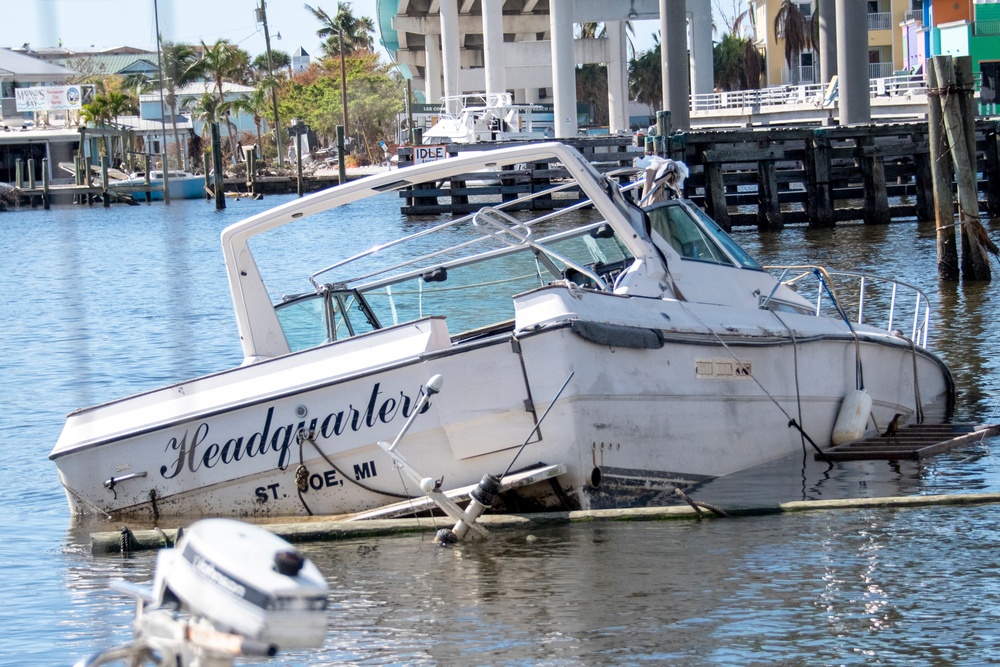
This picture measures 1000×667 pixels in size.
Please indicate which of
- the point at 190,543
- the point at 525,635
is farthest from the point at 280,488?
the point at 190,543

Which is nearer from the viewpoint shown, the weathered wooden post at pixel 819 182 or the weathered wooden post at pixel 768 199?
the weathered wooden post at pixel 819 182

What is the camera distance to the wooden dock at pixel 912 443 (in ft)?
31.3

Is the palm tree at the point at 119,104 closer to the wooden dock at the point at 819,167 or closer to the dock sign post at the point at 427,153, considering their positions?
the dock sign post at the point at 427,153

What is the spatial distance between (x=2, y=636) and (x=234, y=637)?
4.05m

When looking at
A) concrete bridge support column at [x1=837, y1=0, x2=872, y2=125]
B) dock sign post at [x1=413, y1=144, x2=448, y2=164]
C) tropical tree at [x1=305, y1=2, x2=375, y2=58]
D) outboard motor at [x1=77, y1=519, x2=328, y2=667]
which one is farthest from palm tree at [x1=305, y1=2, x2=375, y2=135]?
outboard motor at [x1=77, y1=519, x2=328, y2=667]

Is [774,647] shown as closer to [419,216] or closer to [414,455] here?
[414,455]

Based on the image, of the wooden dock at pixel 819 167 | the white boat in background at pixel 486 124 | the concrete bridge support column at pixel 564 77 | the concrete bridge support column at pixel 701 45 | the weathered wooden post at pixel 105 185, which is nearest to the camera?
the wooden dock at pixel 819 167

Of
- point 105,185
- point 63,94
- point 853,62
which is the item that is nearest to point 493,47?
point 105,185

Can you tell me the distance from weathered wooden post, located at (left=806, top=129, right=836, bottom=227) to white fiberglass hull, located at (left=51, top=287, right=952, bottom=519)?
21679 millimetres

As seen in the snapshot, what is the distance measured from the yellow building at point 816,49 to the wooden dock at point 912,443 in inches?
2146

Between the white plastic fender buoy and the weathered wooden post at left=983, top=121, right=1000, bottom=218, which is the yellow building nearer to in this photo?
the weathered wooden post at left=983, top=121, right=1000, bottom=218

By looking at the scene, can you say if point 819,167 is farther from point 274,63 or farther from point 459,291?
point 274,63

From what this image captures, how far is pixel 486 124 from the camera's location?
183ft

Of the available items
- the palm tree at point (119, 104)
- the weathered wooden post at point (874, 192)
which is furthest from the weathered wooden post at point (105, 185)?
the weathered wooden post at point (874, 192)
